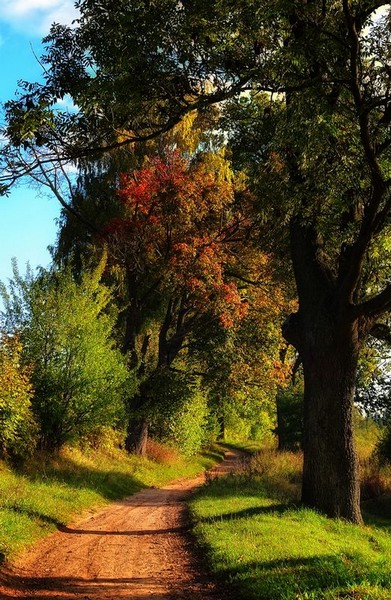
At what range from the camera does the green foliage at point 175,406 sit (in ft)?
85.1

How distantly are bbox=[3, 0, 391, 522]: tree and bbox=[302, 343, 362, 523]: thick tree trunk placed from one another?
2 cm

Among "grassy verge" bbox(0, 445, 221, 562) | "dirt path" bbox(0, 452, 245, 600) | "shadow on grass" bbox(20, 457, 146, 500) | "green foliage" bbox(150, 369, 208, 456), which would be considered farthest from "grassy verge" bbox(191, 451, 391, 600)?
Result: "green foliage" bbox(150, 369, 208, 456)

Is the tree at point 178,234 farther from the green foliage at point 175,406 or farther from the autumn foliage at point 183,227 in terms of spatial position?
the green foliage at point 175,406

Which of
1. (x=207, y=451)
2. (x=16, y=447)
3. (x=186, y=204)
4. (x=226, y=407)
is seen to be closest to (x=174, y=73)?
(x=16, y=447)

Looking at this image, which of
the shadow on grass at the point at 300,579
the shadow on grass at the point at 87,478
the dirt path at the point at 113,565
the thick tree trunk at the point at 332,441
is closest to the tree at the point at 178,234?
the shadow on grass at the point at 87,478

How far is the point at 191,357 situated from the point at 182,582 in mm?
19449

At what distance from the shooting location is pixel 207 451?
146 feet

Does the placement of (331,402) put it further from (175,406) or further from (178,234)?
(175,406)

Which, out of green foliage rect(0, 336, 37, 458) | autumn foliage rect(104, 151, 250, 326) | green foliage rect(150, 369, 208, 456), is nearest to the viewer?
green foliage rect(0, 336, 37, 458)

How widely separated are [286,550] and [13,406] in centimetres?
804

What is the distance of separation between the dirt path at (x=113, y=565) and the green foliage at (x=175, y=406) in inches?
497

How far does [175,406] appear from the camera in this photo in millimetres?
26141

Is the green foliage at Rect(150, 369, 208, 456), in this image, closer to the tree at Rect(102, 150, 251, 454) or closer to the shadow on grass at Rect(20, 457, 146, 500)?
the tree at Rect(102, 150, 251, 454)

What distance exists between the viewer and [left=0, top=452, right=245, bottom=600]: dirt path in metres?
7.12
